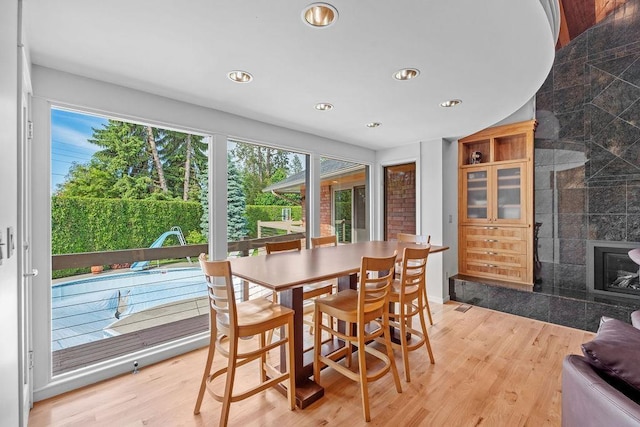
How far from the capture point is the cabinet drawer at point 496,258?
13.1 ft

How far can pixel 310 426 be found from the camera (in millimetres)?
1782

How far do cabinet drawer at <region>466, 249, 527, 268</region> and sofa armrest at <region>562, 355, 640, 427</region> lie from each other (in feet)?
10.5

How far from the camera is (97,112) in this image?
7.51 feet

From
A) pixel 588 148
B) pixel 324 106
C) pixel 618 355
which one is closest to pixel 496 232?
pixel 588 148

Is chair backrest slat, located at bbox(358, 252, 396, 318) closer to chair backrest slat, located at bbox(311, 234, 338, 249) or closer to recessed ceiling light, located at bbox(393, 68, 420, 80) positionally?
chair backrest slat, located at bbox(311, 234, 338, 249)

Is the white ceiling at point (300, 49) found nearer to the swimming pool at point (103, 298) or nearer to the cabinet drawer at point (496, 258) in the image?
the swimming pool at point (103, 298)

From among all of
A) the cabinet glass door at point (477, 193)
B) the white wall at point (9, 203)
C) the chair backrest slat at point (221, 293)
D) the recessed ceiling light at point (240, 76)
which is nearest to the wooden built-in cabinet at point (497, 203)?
the cabinet glass door at point (477, 193)

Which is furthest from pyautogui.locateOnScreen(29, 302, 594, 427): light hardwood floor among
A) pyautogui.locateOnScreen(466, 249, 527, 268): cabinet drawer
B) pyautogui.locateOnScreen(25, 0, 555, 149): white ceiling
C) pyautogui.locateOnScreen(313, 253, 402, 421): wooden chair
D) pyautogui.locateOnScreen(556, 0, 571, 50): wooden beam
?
pyautogui.locateOnScreen(556, 0, 571, 50): wooden beam

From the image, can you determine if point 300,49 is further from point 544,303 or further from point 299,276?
point 544,303

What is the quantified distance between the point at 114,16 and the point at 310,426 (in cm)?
248

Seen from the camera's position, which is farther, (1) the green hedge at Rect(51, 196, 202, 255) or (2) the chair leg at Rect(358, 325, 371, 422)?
(1) the green hedge at Rect(51, 196, 202, 255)

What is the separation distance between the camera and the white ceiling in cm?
147

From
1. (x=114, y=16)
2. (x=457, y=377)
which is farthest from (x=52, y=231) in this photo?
(x=457, y=377)

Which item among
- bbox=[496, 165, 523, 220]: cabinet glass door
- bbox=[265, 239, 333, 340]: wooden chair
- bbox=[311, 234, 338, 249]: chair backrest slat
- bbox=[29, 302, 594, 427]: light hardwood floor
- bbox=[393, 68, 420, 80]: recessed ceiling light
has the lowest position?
bbox=[29, 302, 594, 427]: light hardwood floor
